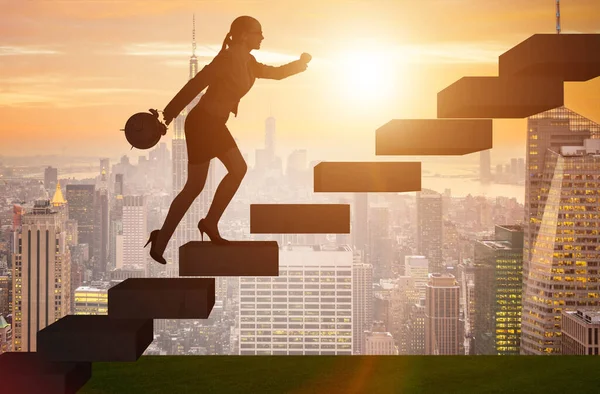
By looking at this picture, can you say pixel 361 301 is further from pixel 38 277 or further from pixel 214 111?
pixel 214 111

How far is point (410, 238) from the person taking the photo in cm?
5044

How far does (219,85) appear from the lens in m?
3.94

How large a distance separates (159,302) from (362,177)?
1.73 m

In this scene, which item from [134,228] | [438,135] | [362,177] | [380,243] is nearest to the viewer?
[362,177]

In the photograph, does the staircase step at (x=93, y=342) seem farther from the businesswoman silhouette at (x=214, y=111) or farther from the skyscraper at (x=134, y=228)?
the skyscraper at (x=134, y=228)

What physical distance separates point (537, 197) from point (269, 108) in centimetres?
3857

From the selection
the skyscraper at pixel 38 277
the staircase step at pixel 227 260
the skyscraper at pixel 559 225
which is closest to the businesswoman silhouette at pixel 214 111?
the staircase step at pixel 227 260

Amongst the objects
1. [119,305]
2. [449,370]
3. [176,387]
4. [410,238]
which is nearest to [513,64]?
[449,370]

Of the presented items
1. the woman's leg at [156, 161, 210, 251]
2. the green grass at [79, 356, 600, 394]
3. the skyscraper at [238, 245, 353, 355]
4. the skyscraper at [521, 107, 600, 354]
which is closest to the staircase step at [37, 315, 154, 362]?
the woman's leg at [156, 161, 210, 251]

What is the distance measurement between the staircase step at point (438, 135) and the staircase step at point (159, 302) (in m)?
1.91

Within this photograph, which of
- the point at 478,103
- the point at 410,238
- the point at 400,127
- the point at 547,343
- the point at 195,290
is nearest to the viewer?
the point at 195,290

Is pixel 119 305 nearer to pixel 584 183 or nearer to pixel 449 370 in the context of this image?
pixel 449 370

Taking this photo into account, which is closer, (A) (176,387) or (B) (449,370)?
(A) (176,387)

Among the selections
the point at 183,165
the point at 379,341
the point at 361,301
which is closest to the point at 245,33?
the point at 183,165
